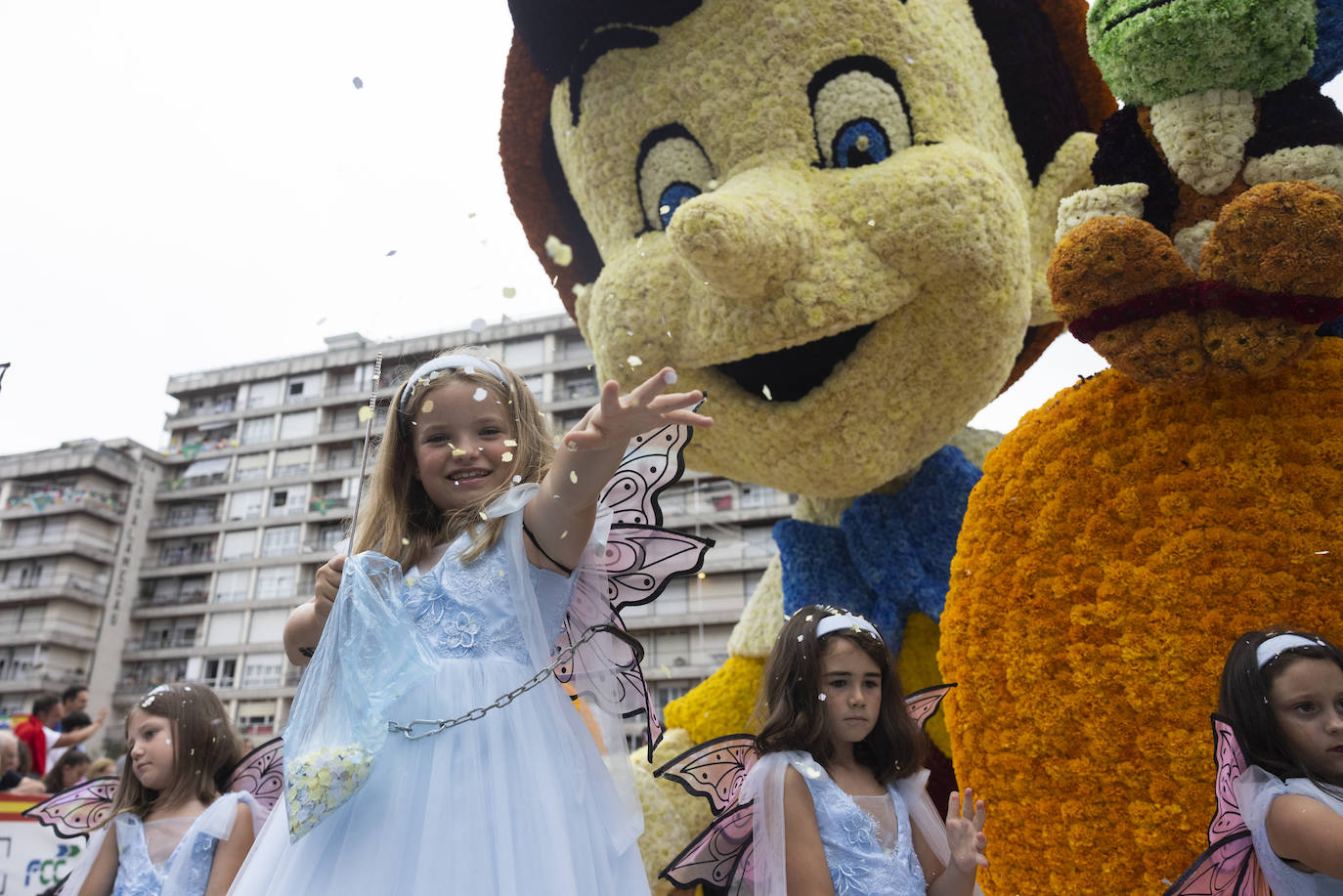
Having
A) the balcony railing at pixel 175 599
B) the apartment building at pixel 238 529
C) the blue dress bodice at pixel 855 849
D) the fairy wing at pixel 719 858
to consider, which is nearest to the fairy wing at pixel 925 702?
the blue dress bodice at pixel 855 849

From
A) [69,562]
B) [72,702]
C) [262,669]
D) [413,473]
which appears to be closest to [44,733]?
[72,702]

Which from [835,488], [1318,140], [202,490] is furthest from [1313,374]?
[202,490]

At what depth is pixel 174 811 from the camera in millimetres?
2559

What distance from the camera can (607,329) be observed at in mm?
2889

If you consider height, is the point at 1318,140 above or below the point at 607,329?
below

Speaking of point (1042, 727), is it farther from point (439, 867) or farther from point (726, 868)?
point (439, 867)

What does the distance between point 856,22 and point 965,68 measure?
14.1 inches

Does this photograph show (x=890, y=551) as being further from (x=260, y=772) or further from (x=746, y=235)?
(x=260, y=772)

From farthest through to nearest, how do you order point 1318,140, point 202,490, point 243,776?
point 202,490
point 243,776
point 1318,140

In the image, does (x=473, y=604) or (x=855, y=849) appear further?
(x=855, y=849)

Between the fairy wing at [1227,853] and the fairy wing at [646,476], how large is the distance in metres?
0.94

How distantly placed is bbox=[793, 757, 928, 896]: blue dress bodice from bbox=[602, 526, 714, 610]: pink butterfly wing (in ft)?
1.66

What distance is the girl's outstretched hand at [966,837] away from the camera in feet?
5.84

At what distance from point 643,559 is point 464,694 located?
13.7 inches
